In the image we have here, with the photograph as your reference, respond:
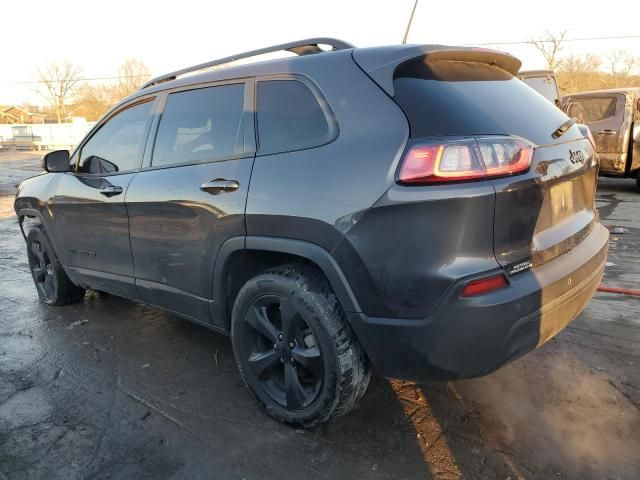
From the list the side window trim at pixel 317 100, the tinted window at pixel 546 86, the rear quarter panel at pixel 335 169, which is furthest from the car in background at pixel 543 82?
the rear quarter panel at pixel 335 169

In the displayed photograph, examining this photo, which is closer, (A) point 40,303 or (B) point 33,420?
(B) point 33,420

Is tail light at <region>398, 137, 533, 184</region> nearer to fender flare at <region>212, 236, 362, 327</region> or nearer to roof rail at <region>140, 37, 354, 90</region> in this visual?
fender flare at <region>212, 236, 362, 327</region>

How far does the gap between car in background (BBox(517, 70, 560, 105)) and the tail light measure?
488 inches

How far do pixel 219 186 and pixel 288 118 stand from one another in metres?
0.53

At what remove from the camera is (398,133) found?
6.95 ft

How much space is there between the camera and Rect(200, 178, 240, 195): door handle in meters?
2.67

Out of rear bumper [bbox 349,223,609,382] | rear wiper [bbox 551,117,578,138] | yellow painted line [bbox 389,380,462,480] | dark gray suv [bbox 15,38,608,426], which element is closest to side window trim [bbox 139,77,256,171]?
dark gray suv [bbox 15,38,608,426]

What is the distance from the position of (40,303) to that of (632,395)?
193 inches

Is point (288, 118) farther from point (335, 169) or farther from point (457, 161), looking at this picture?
point (457, 161)

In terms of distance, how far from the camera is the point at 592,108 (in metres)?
10.4

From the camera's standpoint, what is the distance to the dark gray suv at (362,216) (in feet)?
6.66

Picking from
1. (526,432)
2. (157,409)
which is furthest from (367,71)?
(157,409)

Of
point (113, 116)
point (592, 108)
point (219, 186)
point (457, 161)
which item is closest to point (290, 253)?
point (219, 186)

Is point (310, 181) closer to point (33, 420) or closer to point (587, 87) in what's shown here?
point (33, 420)
